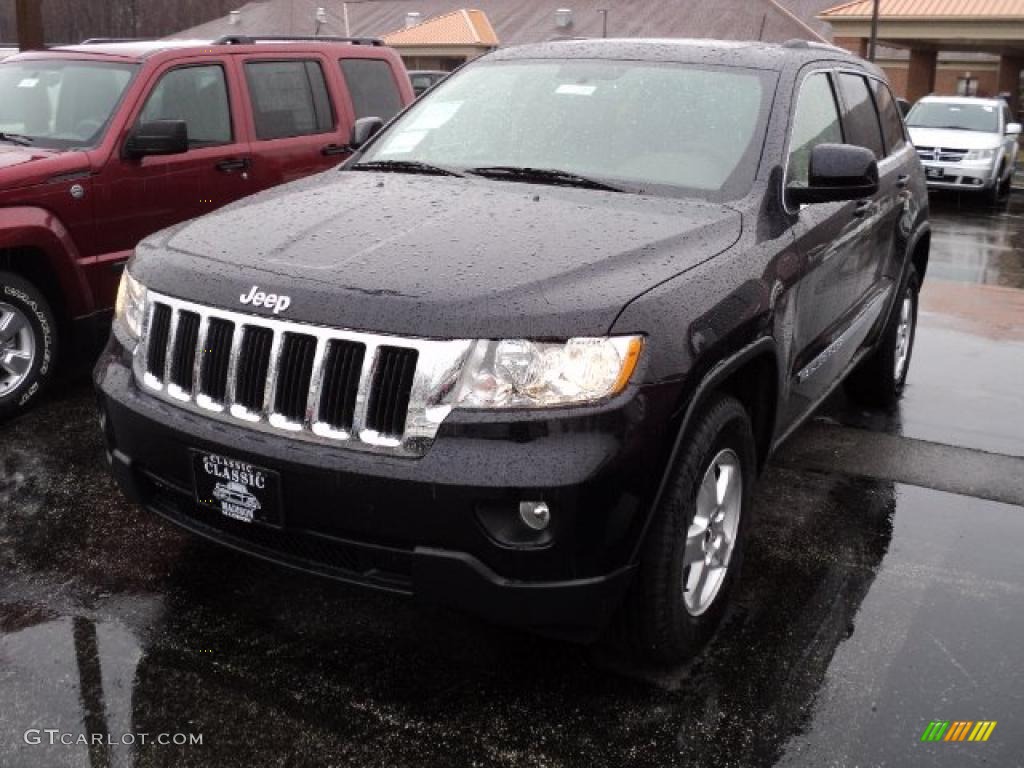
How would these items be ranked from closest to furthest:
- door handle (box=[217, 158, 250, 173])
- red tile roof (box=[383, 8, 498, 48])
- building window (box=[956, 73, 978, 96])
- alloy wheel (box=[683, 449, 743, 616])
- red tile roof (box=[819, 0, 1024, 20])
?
alloy wheel (box=[683, 449, 743, 616]) → door handle (box=[217, 158, 250, 173]) → red tile roof (box=[819, 0, 1024, 20]) → building window (box=[956, 73, 978, 96]) → red tile roof (box=[383, 8, 498, 48])

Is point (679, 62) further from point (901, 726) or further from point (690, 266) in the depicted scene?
point (901, 726)

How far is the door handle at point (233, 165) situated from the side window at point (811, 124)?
3.60 metres

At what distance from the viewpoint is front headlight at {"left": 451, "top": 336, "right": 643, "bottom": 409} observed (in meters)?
2.83

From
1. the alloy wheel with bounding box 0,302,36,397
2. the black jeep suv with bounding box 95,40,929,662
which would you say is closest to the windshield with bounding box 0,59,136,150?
the alloy wheel with bounding box 0,302,36,397

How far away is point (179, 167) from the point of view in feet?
20.7

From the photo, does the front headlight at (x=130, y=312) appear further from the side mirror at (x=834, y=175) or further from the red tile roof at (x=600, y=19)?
the red tile roof at (x=600, y=19)

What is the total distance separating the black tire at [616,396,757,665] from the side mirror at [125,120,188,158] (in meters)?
3.84

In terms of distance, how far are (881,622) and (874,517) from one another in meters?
1.01

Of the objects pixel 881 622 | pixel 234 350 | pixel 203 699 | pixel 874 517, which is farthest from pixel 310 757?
pixel 874 517

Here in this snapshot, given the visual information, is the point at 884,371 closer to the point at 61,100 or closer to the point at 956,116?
the point at 61,100

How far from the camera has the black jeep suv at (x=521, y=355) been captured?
2816 mm

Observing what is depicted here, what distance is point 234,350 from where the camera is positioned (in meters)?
3.08

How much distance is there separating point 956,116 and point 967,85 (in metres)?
28.4

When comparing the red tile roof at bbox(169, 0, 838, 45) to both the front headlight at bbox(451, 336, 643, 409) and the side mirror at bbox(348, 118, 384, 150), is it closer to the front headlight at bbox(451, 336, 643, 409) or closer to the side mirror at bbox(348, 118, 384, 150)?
the side mirror at bbox(348, 118, 384, 150)
